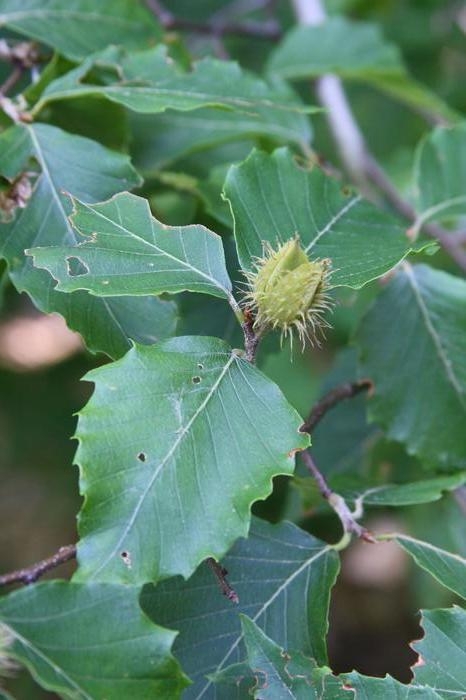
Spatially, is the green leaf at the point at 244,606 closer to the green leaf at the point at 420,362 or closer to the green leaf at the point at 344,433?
the green leaf at the point at 420,362

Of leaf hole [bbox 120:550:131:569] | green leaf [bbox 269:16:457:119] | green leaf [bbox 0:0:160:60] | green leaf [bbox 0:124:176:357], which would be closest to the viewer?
leaf hole [bbox 120:550:131:569]

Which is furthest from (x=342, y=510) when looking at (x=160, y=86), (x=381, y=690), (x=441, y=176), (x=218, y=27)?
(x=218, y=27)

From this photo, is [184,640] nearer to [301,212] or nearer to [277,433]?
[277,433]

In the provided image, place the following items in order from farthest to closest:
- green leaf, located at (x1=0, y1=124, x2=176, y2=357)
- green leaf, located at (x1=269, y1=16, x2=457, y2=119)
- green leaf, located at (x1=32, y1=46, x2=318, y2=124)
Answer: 1. green leaf, located at (x1=269, y1=16, x2=457, y2=119)
2. green leaf, located at (x1=32, y1=46, x2=318, y2=124)
3. green leaf, located at (x1=0, y1=124, x2=176, y2=357)

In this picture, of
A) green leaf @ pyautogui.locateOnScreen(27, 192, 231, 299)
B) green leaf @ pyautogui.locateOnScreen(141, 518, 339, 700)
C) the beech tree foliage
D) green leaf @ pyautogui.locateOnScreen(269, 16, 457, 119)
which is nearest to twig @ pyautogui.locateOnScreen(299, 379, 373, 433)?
the beech tree foliage

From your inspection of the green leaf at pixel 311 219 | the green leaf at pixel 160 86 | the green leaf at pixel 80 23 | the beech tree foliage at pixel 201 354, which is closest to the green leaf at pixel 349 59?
the beech tree foliage at pixel 201 354

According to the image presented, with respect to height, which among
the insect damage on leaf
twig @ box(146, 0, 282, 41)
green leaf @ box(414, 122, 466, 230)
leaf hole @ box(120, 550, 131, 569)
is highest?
twig @ box(146, 0, 282, 41)

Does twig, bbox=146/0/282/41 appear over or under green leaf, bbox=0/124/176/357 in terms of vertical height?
over

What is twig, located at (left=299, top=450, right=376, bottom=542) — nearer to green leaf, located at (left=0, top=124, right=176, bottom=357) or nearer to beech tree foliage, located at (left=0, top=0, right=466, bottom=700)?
beech tree foliage, located at (left=0, top=0, right=466, bottom=700)

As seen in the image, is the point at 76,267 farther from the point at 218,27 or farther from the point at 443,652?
the point at 218,27
